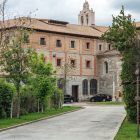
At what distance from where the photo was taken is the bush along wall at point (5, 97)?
20.3 meters

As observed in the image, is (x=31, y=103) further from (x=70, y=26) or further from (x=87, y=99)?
(x=70, y=26)

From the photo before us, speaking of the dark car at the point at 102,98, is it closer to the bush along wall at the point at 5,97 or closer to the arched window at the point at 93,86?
the arched window at the point at 93,86

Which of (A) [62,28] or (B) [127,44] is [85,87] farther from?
(B) [127,44]

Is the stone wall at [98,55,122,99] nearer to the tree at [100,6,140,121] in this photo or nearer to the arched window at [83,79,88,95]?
the arched window at [83,79,88,95]

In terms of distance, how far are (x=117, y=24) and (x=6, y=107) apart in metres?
9.99

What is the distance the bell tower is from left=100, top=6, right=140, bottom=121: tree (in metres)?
46.7

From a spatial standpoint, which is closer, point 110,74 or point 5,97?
point 5,97

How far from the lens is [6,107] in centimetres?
2081

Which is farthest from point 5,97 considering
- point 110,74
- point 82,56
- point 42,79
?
point 110,74

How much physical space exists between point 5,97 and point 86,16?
4854cm

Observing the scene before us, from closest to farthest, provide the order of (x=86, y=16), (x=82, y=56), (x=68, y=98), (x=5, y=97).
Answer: (x=5, y=97) < (x=68, y=98) < (x=82, y=56) < (x=86, y=16)

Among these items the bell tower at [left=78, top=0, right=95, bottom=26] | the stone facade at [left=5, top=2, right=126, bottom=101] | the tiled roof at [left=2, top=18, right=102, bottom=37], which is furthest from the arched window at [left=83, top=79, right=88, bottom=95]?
the bell tower at [left=78, top=0, right=95, bottom=26]

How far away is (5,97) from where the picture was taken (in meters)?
20.6

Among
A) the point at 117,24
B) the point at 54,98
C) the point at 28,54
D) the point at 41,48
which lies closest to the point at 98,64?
the point at 41,48
